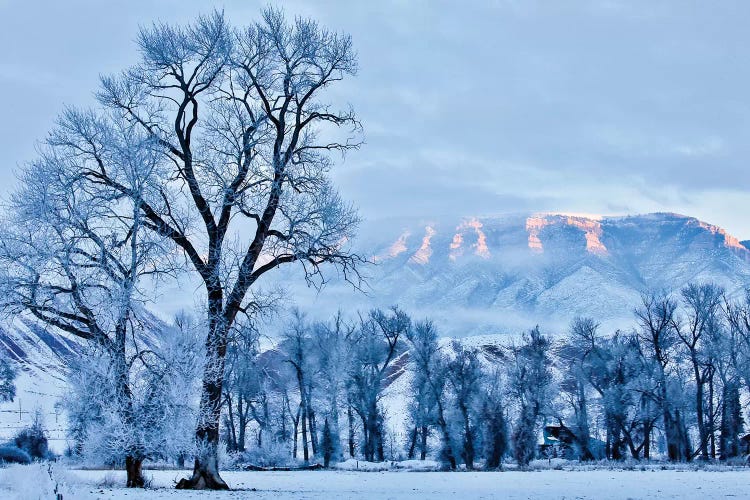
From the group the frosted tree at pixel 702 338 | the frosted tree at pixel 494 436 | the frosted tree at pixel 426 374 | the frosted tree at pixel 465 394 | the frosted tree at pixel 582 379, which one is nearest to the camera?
the frosted tree at pixel 494 436

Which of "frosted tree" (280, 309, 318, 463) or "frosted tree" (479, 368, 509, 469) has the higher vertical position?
"frosted tree" (280, 309, 318, 463)

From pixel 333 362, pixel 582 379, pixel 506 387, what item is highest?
pixel 333 362

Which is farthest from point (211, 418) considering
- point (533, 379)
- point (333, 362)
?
point (533, 379)

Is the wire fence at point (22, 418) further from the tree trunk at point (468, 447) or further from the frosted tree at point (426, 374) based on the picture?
the tree trunk at point (468, 447)

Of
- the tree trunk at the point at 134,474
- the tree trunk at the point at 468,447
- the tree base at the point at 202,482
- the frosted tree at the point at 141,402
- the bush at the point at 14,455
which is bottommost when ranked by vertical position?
the tree trunk at the point at 468,447

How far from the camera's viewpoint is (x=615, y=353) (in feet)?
209

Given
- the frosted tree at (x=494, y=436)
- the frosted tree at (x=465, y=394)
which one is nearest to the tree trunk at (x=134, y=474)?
the frosted tree at (x=494, y=436)

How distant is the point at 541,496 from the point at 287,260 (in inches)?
390

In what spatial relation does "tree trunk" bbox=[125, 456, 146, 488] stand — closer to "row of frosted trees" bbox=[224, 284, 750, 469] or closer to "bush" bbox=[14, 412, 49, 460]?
"bush" bbox=[14, 412, 49, 460]

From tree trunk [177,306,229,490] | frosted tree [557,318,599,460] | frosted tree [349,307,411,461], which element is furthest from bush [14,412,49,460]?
frosted tree [557,318,599,460]

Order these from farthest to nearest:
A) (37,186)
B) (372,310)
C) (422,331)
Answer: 1. (372,310)
2. (422,331)
3. (37,186)

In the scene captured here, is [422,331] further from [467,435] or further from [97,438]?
[97,438]

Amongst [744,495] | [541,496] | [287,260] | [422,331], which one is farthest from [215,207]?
[422,331]

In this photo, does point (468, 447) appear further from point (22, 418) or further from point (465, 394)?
point (22, 418)
